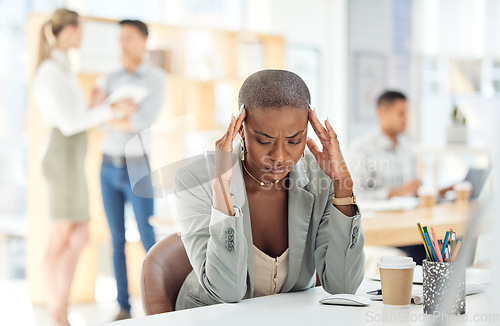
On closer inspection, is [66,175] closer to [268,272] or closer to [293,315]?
[268,272]

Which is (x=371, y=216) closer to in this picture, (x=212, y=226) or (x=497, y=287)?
(x=212, y=226)

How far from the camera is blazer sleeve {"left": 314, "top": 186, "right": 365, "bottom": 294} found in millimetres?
1496

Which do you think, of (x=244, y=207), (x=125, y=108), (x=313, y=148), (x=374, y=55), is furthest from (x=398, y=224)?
(x=374, y=55)

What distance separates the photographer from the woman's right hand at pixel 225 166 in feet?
4.77

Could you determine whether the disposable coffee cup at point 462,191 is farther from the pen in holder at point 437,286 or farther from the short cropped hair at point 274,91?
the pen in holder at point 437,286

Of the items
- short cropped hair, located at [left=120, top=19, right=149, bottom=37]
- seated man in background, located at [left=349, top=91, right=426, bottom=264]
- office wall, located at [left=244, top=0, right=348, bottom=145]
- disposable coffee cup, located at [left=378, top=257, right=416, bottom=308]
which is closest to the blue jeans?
short cropped hair, located at [left=120, top=19, right=149, bottom=37]

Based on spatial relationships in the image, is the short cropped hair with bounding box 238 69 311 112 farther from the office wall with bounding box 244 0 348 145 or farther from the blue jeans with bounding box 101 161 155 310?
the office wall with bounding box 244 0 348 145

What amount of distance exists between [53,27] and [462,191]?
8.79 ft

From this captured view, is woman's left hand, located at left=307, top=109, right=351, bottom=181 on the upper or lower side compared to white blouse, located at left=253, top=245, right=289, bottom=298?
upper

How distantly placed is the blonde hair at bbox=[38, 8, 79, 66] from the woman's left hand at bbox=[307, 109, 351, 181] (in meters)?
2.79

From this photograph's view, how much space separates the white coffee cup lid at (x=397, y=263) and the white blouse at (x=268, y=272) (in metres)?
0.31

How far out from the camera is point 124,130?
396 centimetres

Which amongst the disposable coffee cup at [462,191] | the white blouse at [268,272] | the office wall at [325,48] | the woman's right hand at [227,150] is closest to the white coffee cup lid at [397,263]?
the white blouse at [268,272]

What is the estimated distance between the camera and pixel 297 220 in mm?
1562
